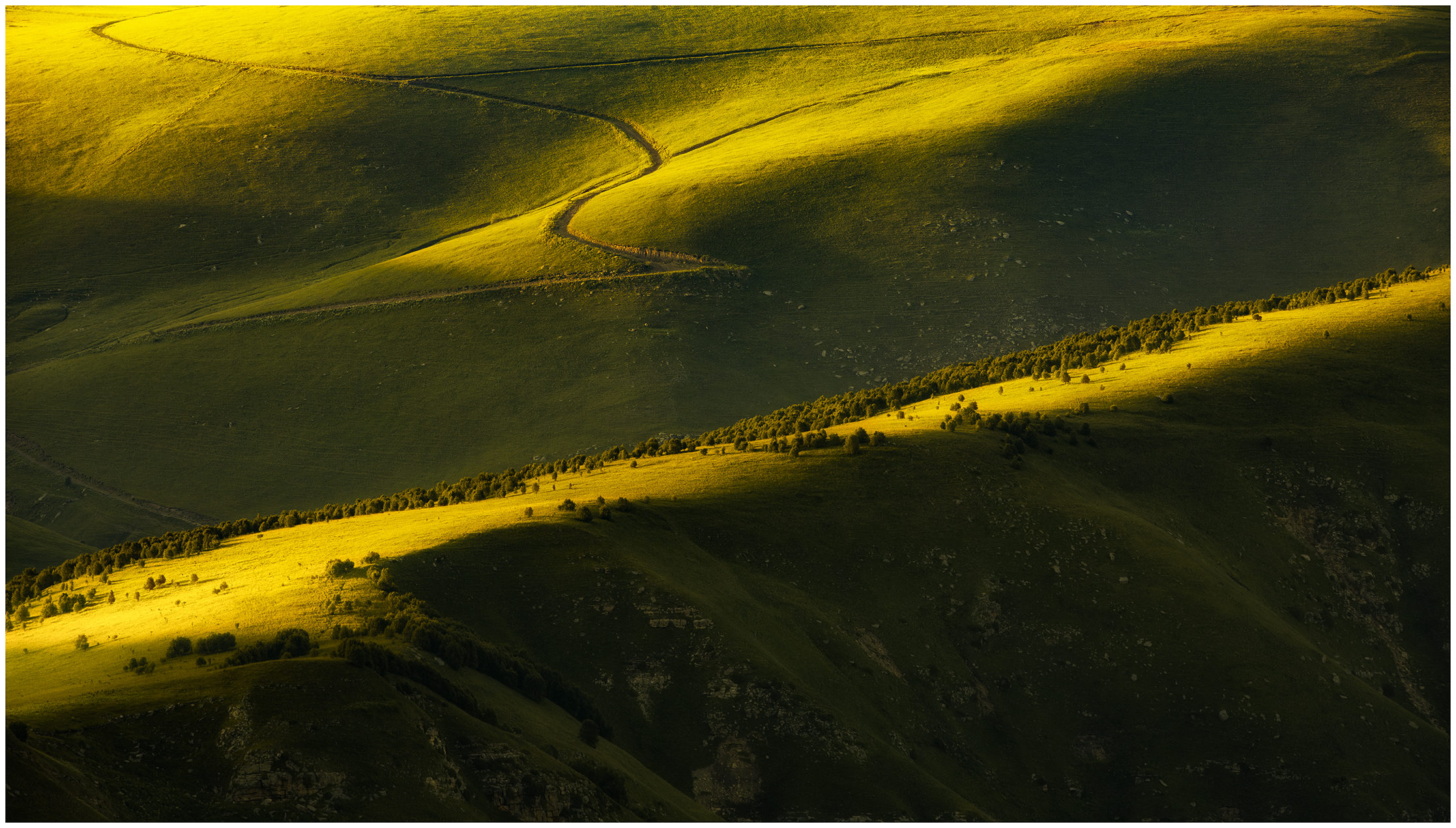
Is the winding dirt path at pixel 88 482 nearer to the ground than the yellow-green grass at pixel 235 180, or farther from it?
nearer to the ground

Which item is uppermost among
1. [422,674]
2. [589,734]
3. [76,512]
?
[422,674]

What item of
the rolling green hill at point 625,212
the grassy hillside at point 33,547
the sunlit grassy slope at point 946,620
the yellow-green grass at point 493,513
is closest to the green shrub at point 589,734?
the sunlit grassy slope at point 946,620

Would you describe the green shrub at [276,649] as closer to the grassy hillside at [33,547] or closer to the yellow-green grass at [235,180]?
the grassy hillside at [33,547]

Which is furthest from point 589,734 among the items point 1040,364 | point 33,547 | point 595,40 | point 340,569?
point 595,40

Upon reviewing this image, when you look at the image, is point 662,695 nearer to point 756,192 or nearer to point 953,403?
point 953,403

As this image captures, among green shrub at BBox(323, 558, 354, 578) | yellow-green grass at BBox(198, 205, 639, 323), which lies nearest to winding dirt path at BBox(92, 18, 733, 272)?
yellow-green grass at BBox(198, 205, 639, 323)

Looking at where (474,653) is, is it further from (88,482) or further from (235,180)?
(235,180)
